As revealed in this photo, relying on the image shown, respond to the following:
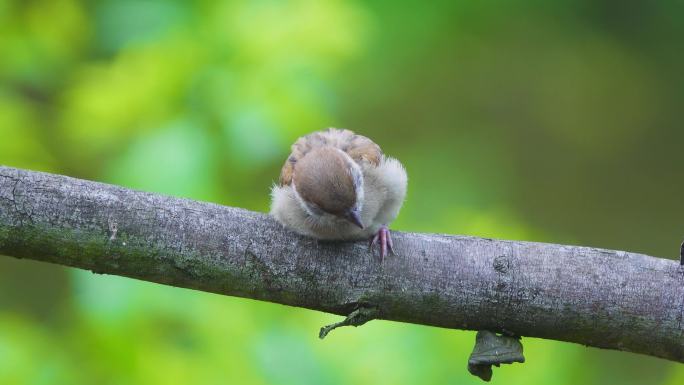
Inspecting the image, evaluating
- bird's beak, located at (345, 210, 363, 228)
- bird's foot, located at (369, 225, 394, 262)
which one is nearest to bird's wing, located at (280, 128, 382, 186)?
bird's beak, located at (345, 210, 363, 228)

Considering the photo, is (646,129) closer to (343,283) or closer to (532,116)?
(532,116)

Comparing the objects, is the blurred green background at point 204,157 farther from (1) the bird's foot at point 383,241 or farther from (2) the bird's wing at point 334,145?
(1) the bird's foot at point 383,241

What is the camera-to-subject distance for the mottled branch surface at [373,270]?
277cm

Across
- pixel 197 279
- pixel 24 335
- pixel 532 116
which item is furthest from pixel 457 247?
pixel 532 116

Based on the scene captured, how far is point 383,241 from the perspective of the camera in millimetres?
3021

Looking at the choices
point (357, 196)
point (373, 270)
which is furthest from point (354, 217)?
point (373, 270)

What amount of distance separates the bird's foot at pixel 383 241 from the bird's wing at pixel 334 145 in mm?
502

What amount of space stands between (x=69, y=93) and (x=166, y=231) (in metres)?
1.27

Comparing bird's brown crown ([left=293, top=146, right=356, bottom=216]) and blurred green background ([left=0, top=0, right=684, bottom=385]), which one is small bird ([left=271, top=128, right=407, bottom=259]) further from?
blurred green background ([left=0, top=0, right=684, bottom=385])

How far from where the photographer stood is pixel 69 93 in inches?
147

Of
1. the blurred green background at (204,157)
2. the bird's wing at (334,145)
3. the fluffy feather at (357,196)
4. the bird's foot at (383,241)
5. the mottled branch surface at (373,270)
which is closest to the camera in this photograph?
the mottled branch surface at (373,270)

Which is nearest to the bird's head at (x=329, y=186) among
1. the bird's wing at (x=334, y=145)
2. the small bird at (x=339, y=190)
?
the small bird at (x=339, y=190)

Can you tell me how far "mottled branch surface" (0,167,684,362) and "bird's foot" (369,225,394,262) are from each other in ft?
0.12

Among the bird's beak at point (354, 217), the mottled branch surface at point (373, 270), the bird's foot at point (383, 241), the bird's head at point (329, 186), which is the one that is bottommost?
the mottled branch surface at point (373, 270)
